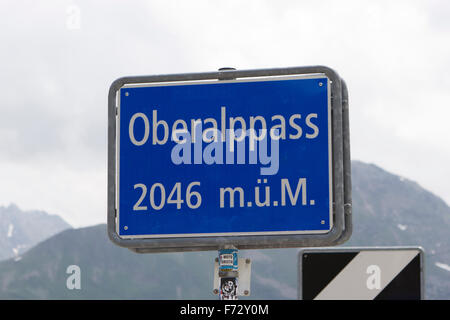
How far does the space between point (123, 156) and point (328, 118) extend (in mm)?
1551

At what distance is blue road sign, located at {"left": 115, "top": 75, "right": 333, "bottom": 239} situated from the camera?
19.0 feet

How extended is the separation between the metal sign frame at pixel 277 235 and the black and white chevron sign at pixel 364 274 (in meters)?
0.57

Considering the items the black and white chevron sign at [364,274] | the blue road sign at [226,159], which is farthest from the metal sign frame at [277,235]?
the black and white chevron sign at [364,274]

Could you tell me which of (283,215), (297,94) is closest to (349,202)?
(283,215)

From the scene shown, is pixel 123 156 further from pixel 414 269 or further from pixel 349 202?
pixel 414 269

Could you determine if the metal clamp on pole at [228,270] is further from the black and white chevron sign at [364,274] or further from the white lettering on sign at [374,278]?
the white lettering on sign at [374,278]

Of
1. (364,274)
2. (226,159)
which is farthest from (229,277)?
(364,274)

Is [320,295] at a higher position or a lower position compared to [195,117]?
lower

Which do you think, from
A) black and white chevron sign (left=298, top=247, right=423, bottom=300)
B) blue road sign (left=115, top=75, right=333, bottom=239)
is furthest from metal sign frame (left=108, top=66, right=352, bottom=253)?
black and white chevron sign (left=298, top=247, right=423, bottom=300)

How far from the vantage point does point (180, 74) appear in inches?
244

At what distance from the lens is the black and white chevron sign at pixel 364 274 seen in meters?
6.26

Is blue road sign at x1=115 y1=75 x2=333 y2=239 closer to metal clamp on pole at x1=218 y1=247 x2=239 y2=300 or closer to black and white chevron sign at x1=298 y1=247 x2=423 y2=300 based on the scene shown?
metal clamp on pole at x1=218 y1=247 x2=239 y2=300
